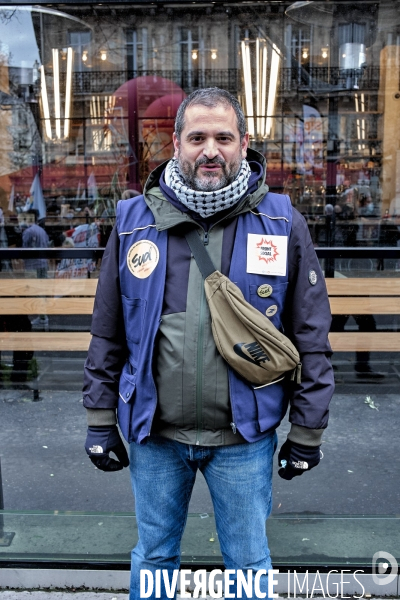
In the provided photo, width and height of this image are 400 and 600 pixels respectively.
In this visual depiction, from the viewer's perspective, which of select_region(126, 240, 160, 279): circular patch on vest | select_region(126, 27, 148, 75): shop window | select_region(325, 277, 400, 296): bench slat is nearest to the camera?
select_region(126, 240, 160, 279): circular patch on vest

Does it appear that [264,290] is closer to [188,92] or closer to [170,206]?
[170,206]

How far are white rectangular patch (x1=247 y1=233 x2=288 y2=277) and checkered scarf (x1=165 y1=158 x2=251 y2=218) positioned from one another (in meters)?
0.13

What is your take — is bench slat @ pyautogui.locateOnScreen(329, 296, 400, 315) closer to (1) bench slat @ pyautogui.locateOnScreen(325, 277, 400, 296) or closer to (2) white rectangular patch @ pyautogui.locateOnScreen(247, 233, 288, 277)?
(1) bench slat @ pyautogui.locateOnScreen(325, 277, 400, 296)

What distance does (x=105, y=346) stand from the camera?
2.06m

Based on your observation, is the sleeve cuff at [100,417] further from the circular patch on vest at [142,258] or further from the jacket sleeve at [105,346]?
the circular patch on vest at [142,258]

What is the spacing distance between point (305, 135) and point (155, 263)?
7.82 m

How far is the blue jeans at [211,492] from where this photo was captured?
1.97 meters

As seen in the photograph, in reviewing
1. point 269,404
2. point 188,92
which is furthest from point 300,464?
point 188,92

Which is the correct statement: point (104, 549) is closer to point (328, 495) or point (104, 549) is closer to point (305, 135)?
point (328, 495)

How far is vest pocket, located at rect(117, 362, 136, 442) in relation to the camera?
1.98 meters

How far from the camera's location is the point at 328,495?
354 centimetres

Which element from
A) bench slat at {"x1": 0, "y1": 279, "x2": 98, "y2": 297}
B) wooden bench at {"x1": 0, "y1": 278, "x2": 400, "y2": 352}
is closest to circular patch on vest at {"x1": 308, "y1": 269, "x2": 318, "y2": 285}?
wooden bench at {"x1": 0, "y1": 278, "x2": 400, "y2": 352}

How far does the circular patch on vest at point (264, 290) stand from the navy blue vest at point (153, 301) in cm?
1

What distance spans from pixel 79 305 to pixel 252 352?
11.8 ft
